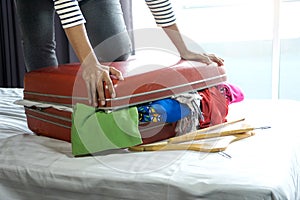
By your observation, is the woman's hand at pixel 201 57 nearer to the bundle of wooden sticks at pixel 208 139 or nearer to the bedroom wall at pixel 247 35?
the bundle of wooden sticks at pixel 208 139

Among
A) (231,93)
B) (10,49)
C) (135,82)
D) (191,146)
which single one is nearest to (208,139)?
(191,146)

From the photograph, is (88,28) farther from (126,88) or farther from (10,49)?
(10,49)

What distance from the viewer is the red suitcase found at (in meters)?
1.16

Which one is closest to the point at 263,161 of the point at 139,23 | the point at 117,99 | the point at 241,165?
the point at 241,165

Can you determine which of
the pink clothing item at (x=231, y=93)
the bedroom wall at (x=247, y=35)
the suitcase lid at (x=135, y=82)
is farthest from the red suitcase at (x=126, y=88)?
the bedroom wall at (x=247, y=35)

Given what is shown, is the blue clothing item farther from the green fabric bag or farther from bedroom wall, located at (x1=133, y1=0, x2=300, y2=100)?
bedroom wall, located at (x1=133, y1=0, x2=300, y2=100)

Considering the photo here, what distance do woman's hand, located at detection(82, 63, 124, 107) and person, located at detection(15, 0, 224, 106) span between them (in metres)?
0.07

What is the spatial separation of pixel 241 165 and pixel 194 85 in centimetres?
36

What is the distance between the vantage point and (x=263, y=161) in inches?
40.3

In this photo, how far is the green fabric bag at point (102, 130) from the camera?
3.66 feet

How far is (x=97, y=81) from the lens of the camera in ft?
3.66

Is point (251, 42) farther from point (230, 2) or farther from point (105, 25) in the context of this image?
point (105, 25)

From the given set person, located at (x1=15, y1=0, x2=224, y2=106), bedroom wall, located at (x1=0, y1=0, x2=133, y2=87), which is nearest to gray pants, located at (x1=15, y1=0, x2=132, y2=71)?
person, located at (x1=15, y1=0, x2=224, y2=106)

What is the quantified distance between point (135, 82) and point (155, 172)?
0.28 m
